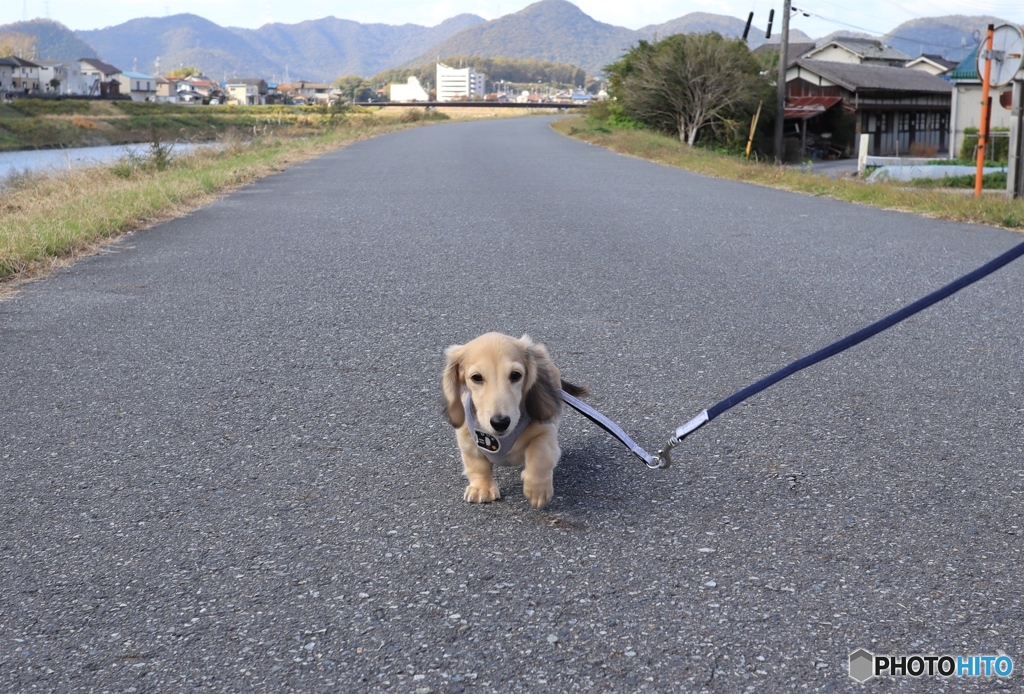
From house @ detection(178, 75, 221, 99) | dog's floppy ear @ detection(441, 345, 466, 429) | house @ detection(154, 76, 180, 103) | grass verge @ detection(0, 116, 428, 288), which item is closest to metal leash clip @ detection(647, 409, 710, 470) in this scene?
dog's floppy ear @ detection(441, 345, 466, 429)

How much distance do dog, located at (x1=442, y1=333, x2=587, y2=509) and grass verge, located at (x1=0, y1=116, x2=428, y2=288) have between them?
219 inches

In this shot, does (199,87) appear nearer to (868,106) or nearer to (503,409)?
(868,106)

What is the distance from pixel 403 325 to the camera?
5949mm

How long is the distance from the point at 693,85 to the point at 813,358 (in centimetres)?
3562

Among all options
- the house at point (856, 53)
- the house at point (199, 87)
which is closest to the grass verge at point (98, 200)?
the house at point (856, 53)

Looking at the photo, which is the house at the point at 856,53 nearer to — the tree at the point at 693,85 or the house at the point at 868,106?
the house at the point at 868,106

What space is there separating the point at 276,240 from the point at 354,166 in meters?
11.1

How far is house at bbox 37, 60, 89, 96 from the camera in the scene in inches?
4131

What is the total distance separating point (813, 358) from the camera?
2.96 meters

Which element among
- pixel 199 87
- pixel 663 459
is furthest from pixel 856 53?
pixel 199 87

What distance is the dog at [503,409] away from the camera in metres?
2.93

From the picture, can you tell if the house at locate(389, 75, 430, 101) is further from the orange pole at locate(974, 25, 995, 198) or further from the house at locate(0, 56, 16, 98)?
the orange pole at locate(974, 25, 995, 198)

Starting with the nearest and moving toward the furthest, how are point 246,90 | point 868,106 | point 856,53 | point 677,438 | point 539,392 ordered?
point 539,392, point 677,438, point 868,106, point 856,53, point 246,90

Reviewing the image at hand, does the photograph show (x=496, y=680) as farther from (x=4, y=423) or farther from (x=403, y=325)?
(x=403, y=325)
